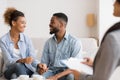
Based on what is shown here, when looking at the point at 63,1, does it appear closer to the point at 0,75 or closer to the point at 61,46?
the point at 61,46

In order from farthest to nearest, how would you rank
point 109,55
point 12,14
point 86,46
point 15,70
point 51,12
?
point 51,12 < point 86,46 < point 12,14 < point 15,70 < point 109,55

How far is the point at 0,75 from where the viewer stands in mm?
2713

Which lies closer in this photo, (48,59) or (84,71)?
(84,71)

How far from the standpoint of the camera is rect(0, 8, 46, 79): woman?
251 cm

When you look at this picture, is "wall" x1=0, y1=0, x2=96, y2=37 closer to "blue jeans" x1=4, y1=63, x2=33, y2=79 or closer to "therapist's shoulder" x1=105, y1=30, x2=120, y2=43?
"blue jeans" x1=4, y1=63, x2=33, y2=79

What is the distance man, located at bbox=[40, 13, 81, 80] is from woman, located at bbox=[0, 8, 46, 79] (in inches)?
5.7

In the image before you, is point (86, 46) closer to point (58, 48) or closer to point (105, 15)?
point (58, 48)

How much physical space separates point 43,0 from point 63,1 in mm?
311

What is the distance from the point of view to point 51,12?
A: 13.1 ft

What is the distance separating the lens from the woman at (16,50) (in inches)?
98.9

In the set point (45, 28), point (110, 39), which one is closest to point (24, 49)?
point (45, 28)

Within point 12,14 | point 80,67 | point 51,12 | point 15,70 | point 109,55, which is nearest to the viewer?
point 109,55

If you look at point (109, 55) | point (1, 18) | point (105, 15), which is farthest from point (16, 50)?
point (109, 55)

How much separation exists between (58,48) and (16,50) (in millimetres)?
440
